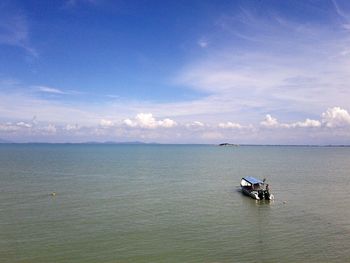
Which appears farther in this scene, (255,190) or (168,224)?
(255,190)

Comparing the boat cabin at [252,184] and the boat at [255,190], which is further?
the boat cabin at [252,184]

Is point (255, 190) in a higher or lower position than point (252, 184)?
lower

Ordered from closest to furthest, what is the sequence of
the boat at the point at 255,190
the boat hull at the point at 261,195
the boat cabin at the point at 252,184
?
the boat hull at the point at 261,195
the boat at the point at 255,190
the boat cabin at the point at 252,184

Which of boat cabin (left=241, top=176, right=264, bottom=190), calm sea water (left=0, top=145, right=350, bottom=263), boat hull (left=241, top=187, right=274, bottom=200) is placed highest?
boat cabin (left=241, top=176, right=264, bottom=190)

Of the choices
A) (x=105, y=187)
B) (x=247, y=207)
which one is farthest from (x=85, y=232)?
(x=105, y=187)

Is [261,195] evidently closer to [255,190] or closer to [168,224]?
[255,190]

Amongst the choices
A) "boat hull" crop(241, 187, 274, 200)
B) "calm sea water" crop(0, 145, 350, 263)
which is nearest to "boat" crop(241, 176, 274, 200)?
"boat hull" crop(241, 187, 274, 200)

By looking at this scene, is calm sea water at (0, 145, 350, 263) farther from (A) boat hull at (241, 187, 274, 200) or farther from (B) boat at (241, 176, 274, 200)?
(A) boat hull at (241, 187, 274, 200)

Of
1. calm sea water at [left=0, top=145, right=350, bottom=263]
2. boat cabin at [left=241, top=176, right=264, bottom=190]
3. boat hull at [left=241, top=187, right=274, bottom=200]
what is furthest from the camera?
boat cabin at [left=241, top=176, right=264, bottom=190]

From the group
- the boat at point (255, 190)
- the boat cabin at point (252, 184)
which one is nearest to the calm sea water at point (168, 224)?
the boat at point (255, 190)

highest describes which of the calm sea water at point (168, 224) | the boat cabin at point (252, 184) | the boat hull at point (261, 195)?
the boat cabin at point (252, 184)

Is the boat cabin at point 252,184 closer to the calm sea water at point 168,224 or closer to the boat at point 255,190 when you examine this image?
the boat at point 255,190

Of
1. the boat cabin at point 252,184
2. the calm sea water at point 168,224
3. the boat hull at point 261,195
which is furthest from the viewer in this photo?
the boat cabin at point 252,184

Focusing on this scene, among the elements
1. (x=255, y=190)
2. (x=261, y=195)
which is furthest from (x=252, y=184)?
(x=261, y=195)
